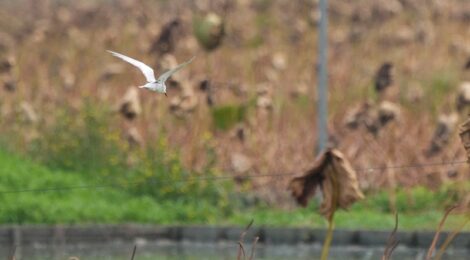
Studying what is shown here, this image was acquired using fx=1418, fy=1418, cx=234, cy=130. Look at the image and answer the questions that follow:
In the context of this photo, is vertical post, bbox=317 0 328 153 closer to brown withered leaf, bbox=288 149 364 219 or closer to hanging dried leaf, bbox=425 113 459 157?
hanging dried leaf, bbox=425 113 459 157

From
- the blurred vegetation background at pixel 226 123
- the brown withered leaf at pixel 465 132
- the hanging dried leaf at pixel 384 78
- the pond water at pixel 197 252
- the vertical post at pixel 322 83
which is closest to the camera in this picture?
the brown withered leaf at pixel 465 132

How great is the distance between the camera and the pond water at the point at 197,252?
41.6 feet

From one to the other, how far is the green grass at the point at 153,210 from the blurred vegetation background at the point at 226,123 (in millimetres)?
18

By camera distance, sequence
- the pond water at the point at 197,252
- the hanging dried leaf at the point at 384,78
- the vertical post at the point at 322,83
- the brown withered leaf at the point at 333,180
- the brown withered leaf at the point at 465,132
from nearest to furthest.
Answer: the brown withered leaf at the point at 465,132
the brown withered leaf at the point at 333,180
the pond water at the point at 197,252
the vertical post at the point at 322,83
the hanging dried leaf at the point at 384,78

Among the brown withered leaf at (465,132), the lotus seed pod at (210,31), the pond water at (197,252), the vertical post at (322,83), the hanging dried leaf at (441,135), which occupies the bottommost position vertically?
the brown withered leaf at (465,132)

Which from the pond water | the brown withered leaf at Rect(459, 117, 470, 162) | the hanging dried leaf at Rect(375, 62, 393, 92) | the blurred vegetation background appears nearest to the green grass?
the blurred vegetation background

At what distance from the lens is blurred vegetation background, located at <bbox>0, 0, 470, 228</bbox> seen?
47.9 ft

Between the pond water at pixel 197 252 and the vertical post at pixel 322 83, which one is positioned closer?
the pond water at pixel 197 252

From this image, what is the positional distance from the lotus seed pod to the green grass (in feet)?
5.61

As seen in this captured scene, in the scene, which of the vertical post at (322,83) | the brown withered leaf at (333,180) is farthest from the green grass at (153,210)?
the brown withered leaf at (333,180)

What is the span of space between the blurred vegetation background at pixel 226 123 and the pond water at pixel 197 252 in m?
0.75

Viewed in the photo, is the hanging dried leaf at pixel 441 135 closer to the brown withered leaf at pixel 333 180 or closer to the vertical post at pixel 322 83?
the vertical post at pixel 322 83

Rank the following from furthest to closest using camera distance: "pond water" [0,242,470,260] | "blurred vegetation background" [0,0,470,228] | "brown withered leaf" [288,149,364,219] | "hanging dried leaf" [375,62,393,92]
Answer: "hanging dried leaf" [375,62,393,92] → "blurred vegetation background" [0,0,470,228] → "pond water" [0,242,470,260] → "brown withered leaf" [288,149,364,219]

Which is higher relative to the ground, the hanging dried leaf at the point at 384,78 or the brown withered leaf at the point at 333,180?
the hanging dried leaf at the point at 384,78
